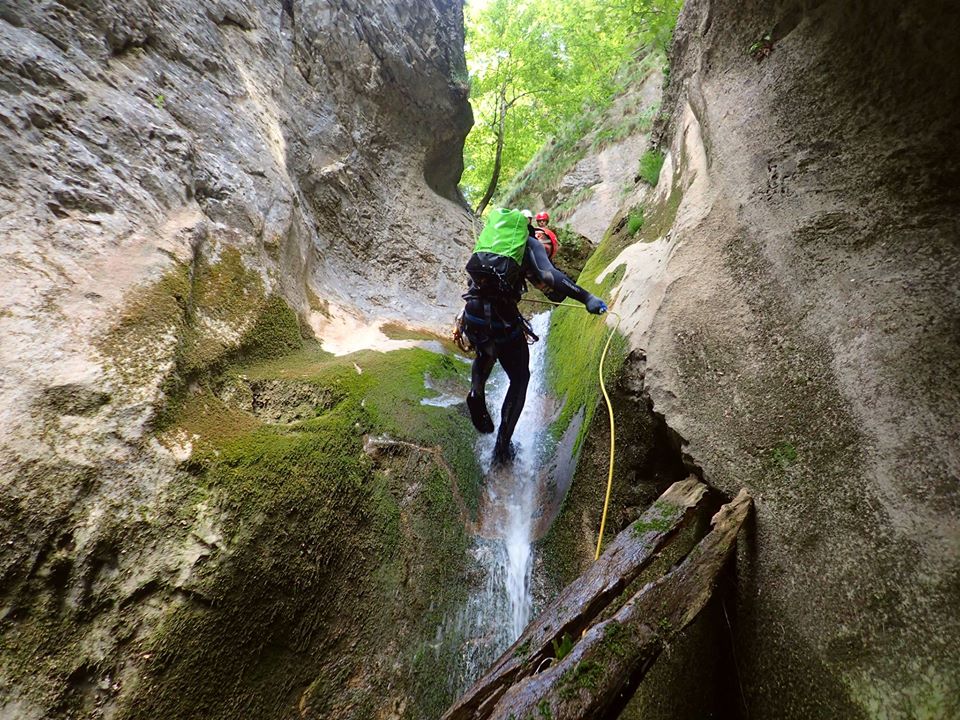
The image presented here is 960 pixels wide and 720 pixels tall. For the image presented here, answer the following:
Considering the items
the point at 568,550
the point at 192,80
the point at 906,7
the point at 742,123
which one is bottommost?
the point at 568,550

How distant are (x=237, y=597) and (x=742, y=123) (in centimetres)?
578

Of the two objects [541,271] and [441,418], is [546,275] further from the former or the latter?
[441,418]

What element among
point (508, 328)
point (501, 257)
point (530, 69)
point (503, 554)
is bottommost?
point (503, 554)

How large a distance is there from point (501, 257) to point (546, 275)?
499mm

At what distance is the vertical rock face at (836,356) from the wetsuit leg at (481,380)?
1620 millimetres

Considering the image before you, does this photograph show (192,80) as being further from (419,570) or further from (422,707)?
(422,707)

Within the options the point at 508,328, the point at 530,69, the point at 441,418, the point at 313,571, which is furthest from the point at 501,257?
the point at 530,69

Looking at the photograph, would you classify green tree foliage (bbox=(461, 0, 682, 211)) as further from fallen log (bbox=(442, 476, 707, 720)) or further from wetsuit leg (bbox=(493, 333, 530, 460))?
fallen log (bbox=(442, 476, 707, 720))

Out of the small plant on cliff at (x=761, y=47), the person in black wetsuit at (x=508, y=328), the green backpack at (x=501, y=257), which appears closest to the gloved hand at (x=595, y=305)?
the person in black wetsuit at (x=508, y=328)

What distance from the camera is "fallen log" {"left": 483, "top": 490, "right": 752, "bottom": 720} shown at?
6.80 ft

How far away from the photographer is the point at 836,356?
9.68ft

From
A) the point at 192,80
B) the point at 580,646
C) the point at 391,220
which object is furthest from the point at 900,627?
the point at 391,220

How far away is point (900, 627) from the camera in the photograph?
7.27 ft

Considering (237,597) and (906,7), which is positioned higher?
(906,7)
